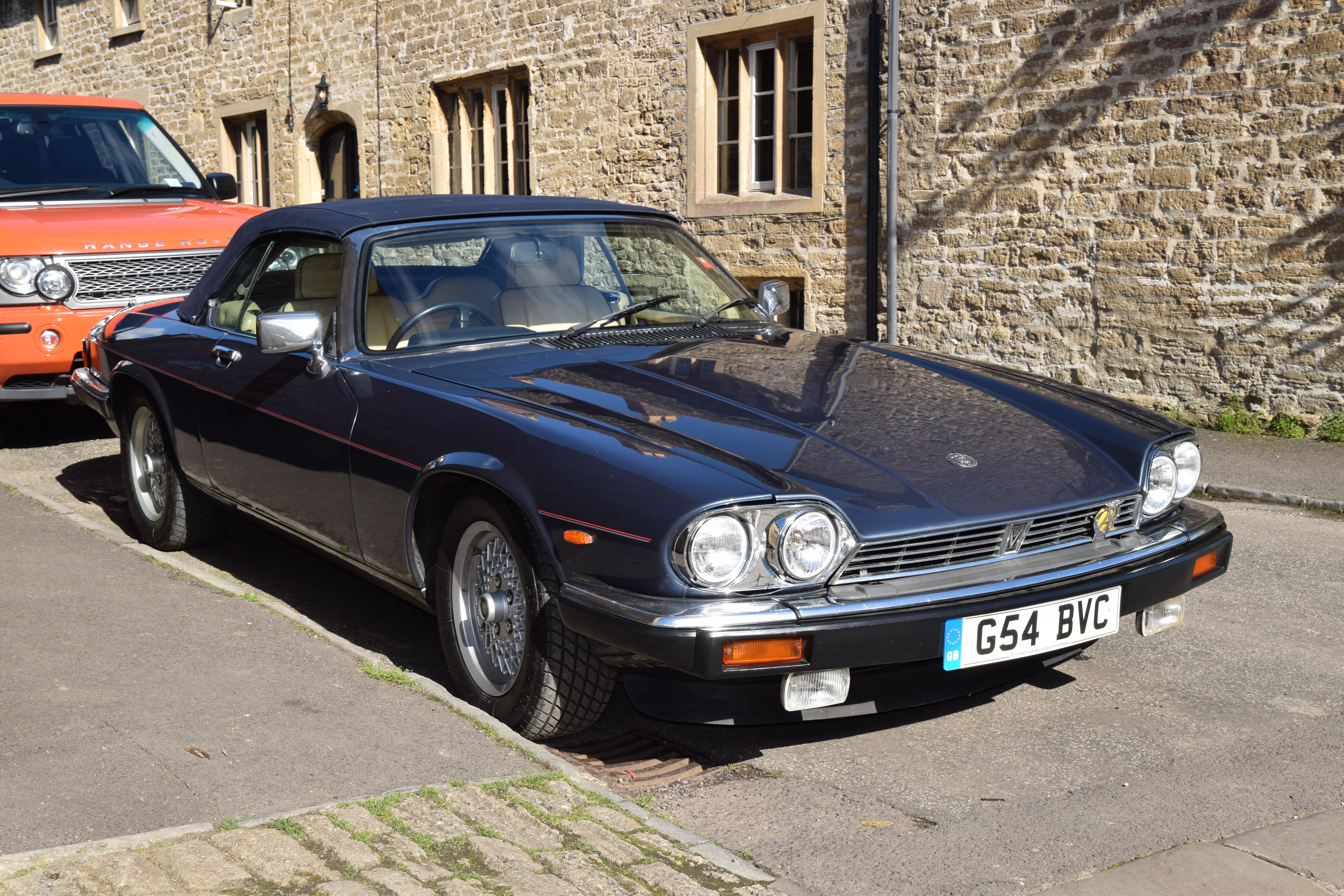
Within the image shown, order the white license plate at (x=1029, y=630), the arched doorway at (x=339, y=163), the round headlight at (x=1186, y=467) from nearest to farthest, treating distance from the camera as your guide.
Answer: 1. the white license plate at (x=1029, y=630)
2. the round headlight at (x=1186, y=467)
3. the arched doorway at (x=339, y=163)

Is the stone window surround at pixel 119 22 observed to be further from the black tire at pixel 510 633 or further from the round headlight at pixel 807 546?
the round headlight at pixel 807 546

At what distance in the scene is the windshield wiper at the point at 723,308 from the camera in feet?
15.7

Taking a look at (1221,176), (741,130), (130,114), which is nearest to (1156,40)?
(1221,176)

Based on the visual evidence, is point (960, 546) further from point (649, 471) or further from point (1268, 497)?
point (1268, 497)

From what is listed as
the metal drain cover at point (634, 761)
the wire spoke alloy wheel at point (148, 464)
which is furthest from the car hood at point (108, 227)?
the metal drain cover at point (634, 761)

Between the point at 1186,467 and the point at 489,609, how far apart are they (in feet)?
6.91

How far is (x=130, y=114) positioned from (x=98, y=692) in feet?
22.1

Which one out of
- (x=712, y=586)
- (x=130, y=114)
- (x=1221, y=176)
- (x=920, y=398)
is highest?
(x=130, y=114)

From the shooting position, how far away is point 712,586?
3.11 meters

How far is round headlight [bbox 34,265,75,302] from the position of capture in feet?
25.1

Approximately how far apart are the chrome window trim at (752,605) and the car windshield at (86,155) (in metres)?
6.70

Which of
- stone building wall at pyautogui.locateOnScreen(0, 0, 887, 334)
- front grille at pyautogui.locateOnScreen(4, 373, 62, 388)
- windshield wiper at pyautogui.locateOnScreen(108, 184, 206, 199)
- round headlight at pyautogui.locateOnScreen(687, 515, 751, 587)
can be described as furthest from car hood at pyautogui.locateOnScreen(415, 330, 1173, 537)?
stone building wall at pyautogui.locateOnScreen(0, 0, 887, 334)

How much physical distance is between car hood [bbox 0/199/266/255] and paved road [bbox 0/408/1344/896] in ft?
11.5

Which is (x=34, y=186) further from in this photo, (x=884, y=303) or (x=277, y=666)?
(x=884, y=303)
